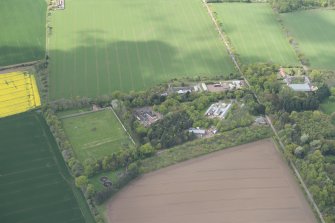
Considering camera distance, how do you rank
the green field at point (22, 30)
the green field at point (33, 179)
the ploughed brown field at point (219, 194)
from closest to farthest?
the green field at point (33, 179)
the ploughed brown field at point (219, 194)
the green field at point (22, 30)

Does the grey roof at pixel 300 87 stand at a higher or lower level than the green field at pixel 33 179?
higher

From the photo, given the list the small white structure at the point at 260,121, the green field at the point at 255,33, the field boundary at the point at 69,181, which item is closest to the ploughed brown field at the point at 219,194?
the field boundary at the point at 69,181

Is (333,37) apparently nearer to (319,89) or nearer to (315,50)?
(315,50)

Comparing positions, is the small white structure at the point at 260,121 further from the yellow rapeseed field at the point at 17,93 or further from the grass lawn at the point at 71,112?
the yellow rapeseed field at the point at 17,93

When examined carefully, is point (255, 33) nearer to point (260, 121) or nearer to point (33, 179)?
point (260, 121)

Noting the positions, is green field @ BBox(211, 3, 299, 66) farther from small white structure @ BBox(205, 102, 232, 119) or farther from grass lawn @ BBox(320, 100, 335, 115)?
small white structure @ BBox(205, 102, 232, 119)

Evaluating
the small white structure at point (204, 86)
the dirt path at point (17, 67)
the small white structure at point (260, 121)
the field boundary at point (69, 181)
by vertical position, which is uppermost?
the small white structure at point (204, 86)

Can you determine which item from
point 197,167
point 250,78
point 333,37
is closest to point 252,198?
point 197,167

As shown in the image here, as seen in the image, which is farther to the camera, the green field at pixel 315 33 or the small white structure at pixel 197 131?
the green field at pixel 315 33
